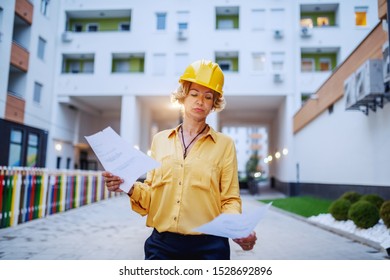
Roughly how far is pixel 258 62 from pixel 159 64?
409cm

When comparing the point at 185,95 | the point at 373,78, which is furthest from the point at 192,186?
the point at 373,78

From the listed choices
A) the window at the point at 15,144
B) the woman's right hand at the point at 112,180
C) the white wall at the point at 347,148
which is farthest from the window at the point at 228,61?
the woman's right hand at the point at 112,180

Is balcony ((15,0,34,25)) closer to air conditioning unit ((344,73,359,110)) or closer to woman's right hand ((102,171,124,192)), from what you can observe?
woman's right hand ((102,171,124,192))

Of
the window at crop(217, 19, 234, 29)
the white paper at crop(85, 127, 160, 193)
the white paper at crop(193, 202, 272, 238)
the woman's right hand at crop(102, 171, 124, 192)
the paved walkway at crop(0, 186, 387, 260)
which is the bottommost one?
the paved walkway at crop(0, 186, 387, 260)

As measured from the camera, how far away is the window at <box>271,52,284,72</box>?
12805 millimetres

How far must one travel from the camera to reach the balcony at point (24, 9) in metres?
2.74

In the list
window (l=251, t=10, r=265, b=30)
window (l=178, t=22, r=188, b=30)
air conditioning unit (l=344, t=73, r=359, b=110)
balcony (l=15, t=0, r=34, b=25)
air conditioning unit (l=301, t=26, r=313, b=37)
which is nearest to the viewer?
balcony (l=15, t=0, r=34, b=25)

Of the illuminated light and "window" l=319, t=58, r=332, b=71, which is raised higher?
"window" l=319, t=58, r=332, b=71

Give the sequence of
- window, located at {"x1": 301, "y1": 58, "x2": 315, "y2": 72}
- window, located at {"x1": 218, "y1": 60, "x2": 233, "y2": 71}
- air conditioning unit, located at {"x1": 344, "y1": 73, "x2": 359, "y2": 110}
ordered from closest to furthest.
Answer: air conditioning unit, located at {"x1": 344, "y1": 73, "x2": 359, "y2": 110}, window, located at {"x1": 301, "y1": 58, "x2": 315, "y2": 72}, window, located at {"x1": 218, "y1": 60, "x2": 233, "y2": 71}

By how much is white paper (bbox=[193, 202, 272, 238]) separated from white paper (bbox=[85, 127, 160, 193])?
335 millimetres

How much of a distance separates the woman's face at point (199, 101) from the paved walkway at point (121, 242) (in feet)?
4.08

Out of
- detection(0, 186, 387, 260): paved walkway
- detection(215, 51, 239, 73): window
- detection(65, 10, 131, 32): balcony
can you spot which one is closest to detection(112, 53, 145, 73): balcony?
detection(215, 51, 239, 73): window

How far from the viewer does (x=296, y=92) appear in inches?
515

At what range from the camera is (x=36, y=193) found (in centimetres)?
625
